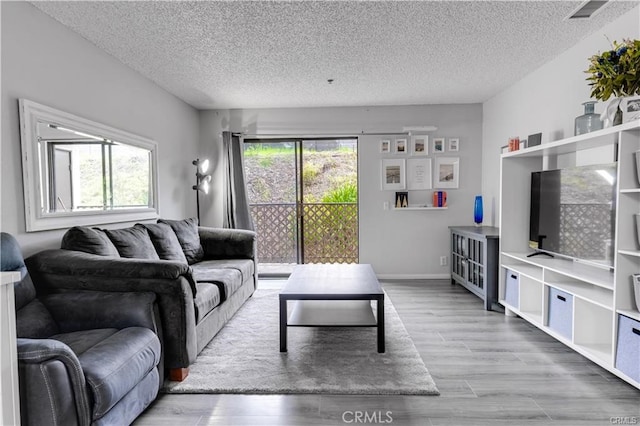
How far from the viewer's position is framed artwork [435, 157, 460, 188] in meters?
4.62

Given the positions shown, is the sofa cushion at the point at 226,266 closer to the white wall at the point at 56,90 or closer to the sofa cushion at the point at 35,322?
the white wall at the point at 56,90

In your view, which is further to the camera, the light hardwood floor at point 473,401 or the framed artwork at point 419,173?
the framed artwork at point 419,173

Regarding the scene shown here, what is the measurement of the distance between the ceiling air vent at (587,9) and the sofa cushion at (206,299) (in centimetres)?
319

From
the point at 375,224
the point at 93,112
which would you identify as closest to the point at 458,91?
the point at 375,224

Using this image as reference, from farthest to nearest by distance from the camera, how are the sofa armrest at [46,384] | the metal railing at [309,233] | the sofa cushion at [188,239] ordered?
the metal railing at [309,233] < the sofa cushion at [188,239] < the sofa armrest at [46,384]

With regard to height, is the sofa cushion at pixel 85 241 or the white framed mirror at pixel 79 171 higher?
the white framed mirror at pixel 79 171

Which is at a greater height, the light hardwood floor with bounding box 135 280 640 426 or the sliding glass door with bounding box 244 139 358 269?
the sliding glass door with bounding box 244 139 358 269

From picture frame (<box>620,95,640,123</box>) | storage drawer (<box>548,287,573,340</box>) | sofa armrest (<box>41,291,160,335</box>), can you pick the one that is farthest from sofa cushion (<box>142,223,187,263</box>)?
picture frame (<box>620,95,640,123</box>)

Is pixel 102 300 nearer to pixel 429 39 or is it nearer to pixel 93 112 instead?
pixel 93 112

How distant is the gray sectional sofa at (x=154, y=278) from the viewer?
2010 mm

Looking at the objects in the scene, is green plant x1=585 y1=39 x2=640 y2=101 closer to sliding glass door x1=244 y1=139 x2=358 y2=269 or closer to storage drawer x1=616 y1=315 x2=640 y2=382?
storage drawer x1=616 y1=315 x2=640 y2=382

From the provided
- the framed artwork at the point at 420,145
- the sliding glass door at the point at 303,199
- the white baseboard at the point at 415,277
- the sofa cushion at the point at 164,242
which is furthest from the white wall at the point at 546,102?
the sofa cushion at the point at 164,242

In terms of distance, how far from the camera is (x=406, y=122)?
15.2 ft

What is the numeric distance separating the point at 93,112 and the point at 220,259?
1.83 m
